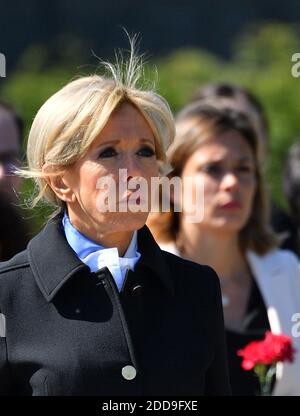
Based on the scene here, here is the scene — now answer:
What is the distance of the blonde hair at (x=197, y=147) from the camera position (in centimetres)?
434

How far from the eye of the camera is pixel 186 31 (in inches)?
431

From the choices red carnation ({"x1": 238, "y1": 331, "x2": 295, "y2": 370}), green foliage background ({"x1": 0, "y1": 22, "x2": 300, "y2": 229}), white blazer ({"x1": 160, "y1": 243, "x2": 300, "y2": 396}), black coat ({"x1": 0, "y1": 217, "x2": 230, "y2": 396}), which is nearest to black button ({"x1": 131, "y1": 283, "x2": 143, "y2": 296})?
black coat ({"x1": 0, "y1": 217, "x2": 230, "y2": 396})

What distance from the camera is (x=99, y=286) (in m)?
2.53

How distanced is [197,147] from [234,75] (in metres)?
4.73

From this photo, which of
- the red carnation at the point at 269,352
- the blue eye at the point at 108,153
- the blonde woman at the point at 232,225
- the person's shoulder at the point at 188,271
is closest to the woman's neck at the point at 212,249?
the blonde woman at the point at 232,225

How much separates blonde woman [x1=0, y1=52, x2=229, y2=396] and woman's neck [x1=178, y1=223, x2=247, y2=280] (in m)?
1.74

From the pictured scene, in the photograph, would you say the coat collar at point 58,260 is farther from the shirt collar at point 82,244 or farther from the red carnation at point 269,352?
the red carnation at point 269,352

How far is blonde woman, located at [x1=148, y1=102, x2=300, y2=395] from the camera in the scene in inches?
165

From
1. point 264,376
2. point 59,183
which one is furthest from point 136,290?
point 264,376

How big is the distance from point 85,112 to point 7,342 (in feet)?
1.71

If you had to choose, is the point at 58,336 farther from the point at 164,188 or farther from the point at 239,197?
the point at 239,197

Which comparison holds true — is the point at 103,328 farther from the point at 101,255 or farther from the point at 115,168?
the point at 115,168
